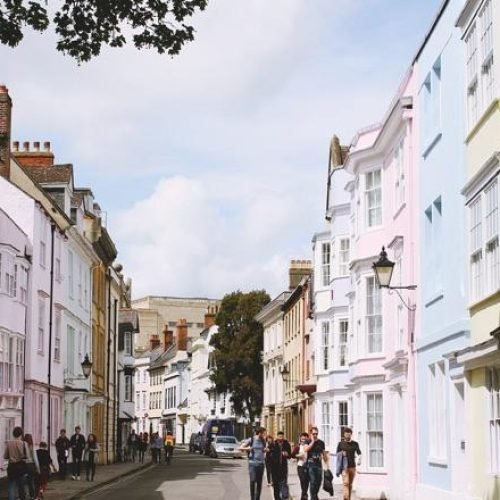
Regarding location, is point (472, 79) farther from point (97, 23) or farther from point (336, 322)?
point (336, 322)

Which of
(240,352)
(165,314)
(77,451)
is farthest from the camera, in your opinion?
(165,314)

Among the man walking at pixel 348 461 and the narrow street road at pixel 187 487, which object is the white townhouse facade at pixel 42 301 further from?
the man walking at pixel 348 461

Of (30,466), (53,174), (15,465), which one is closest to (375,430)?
(30,466)

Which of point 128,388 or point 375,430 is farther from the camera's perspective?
point 128,388

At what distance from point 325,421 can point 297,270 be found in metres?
30.6

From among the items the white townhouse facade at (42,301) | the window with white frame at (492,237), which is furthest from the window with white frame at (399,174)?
the white townhouse facade at (42,301)

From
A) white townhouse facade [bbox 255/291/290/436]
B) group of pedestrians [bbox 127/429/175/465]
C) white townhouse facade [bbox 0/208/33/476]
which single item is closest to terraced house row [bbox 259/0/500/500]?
white townhouse facade [bbox 0/208/33/476]

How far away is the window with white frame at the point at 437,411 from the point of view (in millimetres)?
21266

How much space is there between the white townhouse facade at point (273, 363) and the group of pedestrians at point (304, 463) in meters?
44.2

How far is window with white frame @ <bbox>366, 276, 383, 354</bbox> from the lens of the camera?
2969cm

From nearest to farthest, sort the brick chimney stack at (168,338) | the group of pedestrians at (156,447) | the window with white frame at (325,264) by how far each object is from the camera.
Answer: the window with white frame at (325,264), the group of pedestrians at (156,447), the brick chimney stack at (168,338)

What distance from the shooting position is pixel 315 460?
26203 mm

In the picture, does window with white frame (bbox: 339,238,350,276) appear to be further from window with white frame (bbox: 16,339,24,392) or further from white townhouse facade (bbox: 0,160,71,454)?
window with white frame (bbox: 16,339,24,392)

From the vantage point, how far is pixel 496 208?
16.8m
